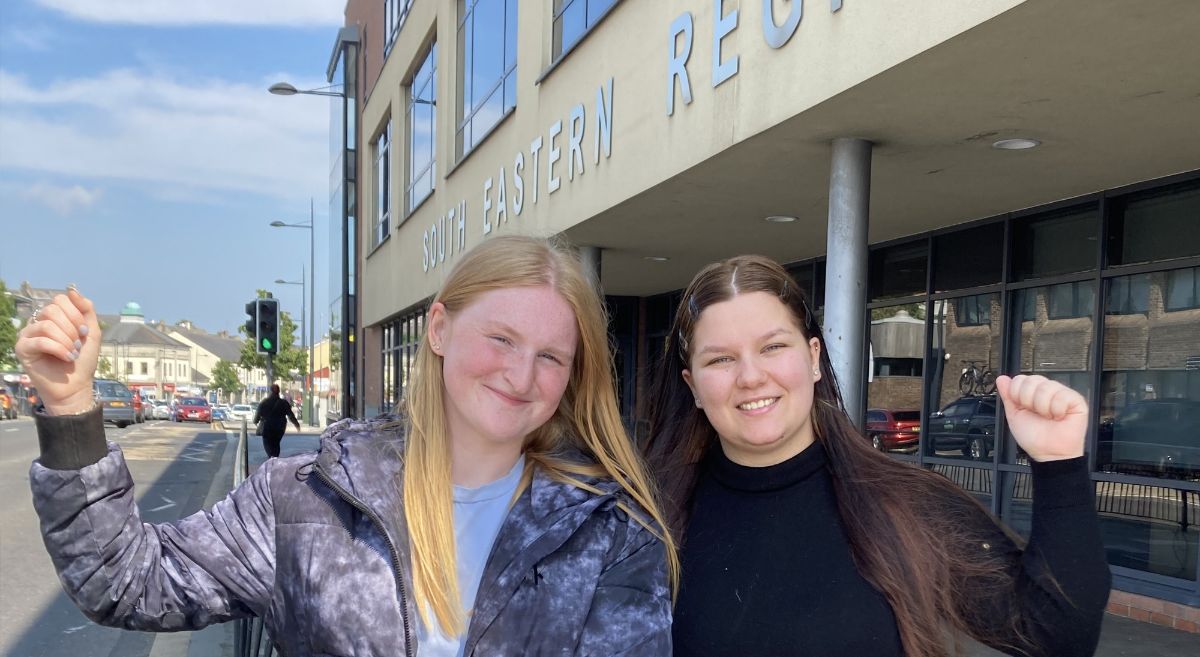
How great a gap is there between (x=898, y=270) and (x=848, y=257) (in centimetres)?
393

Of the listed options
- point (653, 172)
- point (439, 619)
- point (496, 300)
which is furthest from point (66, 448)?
point (653, 172)

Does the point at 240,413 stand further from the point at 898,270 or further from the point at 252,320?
the point at 898,270

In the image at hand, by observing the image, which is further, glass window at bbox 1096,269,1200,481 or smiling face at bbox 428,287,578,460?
glass window at bbox 1096,269,1200,481

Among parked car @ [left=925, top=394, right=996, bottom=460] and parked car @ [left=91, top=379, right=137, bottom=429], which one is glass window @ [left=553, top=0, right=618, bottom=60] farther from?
parked car @ [left=91, top=379, right=137, bottom=429]

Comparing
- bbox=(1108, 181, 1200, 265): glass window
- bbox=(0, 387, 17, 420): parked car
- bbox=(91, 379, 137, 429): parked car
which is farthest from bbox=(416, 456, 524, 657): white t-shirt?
bbox=(0, 387, 17, 420): parked car

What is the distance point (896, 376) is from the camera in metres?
8.84

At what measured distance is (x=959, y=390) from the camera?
25.8 feet

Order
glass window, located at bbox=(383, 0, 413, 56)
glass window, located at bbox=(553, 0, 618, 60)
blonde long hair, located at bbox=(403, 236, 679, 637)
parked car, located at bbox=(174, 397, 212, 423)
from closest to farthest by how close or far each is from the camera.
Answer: blonde long hair, located at bbox=(403, 236, 679, 637) → glass window, located at bbox=(553, 0, 618, 60) → glass window, located at bbox=(383, 0, 413, 56) → parked car, located at bbox=(174, 397, 212, 423)

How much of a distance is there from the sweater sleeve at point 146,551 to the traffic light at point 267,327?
37.7 feet

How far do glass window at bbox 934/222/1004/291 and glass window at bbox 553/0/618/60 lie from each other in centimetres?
357

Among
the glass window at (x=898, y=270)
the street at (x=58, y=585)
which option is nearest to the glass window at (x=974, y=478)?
the glass window at (x=898, y=270)

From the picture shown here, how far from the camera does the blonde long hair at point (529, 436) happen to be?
1.60m

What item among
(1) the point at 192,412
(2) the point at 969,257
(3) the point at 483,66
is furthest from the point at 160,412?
(2) the point at 969,257

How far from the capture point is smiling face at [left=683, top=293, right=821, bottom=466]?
6.61 ft
